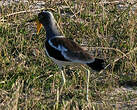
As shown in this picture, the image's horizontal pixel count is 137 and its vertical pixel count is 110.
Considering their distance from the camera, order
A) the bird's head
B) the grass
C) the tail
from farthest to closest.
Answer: the bird's head < the grass < the tail

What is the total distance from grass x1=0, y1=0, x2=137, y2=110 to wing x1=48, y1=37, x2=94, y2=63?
1.30 ft

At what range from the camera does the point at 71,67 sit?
688 centimetres

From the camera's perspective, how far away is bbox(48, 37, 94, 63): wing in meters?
5.89

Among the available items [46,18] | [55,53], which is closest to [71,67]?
[46,18]

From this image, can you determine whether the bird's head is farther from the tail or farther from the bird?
the tail

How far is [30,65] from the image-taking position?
6.93 m

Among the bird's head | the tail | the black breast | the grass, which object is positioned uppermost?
the bird's head

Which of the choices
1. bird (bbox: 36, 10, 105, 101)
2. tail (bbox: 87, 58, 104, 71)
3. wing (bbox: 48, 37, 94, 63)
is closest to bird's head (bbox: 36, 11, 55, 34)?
bird (bbox: 36, 10, 105, 101)

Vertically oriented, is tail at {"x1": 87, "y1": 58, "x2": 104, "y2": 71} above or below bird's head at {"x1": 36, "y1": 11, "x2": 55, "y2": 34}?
below

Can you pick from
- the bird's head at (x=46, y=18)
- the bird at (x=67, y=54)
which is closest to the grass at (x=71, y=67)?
the bird at (x=67, y=54)

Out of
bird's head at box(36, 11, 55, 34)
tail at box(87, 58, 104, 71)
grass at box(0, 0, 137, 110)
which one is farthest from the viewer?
bird's head at box(36, 11, 55, 34)

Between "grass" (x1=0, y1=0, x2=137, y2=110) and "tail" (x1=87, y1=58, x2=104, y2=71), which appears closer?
"tail" (x1=87, y1=58, x2=104, y2=71)

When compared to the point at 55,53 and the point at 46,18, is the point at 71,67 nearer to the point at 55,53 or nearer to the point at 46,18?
the point at 46,18

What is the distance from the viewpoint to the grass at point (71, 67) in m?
5.99
